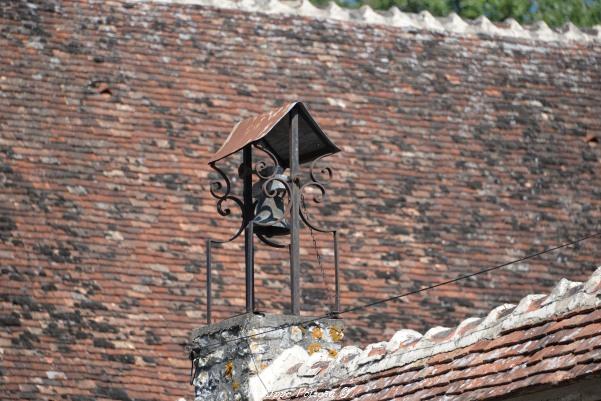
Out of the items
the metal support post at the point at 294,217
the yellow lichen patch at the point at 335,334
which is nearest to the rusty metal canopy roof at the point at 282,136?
the metal support post at the point at 294,217

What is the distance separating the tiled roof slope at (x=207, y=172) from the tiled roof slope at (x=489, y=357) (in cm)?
585

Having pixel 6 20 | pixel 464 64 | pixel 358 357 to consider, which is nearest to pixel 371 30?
pixel 464 64

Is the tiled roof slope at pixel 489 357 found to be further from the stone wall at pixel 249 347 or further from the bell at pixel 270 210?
the bell at pixel 270 210

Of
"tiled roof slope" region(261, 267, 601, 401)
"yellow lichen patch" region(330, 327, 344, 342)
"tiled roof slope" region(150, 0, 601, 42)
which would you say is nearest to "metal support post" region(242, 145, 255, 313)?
"yellow lichen patch" region(330, 327, 344, 342)

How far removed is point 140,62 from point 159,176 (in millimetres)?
1773

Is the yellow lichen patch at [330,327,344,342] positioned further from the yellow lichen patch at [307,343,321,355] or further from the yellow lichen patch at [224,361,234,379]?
the yellow lichen patch at [224,361,234,379]

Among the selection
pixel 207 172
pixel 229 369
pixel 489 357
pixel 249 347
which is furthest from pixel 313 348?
pixel 207 172

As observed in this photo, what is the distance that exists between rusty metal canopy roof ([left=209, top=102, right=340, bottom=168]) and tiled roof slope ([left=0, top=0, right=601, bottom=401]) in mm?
3883

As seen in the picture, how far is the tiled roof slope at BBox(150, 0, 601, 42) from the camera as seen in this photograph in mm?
19859

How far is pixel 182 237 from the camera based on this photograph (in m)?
16.9

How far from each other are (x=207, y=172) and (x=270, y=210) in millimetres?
6456

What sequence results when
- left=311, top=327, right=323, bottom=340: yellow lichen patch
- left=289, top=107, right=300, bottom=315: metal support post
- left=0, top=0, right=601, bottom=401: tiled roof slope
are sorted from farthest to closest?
left=0, top=0, right=601, bottom=401: tiled roof slope, left=289, top=107, right=300, bottom=315: metal support post, left=311, top=327, right=323, bottom=340: yellow lichen patch

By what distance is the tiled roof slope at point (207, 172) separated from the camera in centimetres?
1572

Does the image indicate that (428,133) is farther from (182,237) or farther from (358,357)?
(358,357)
